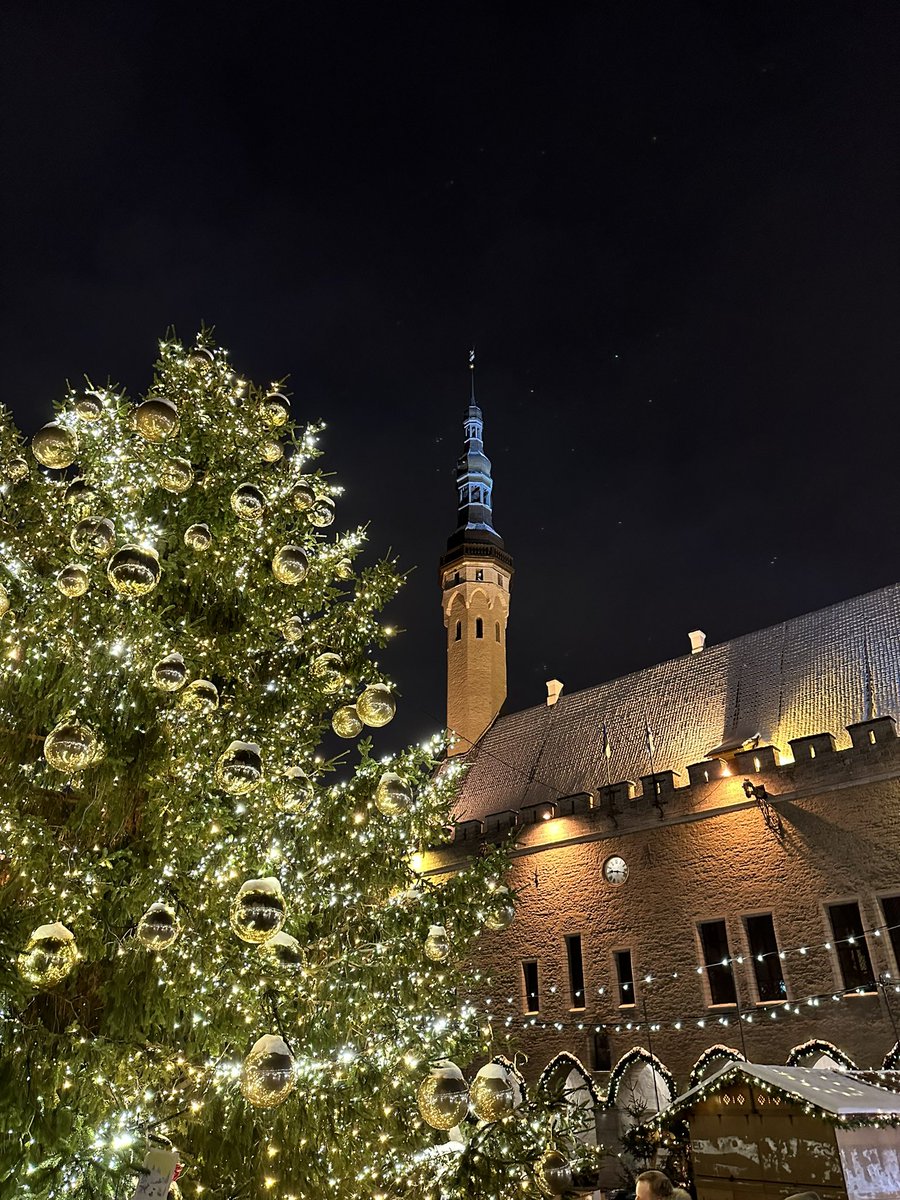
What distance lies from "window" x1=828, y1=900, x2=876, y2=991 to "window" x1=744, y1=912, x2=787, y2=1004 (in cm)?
115

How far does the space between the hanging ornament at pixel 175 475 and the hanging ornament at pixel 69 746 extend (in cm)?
163

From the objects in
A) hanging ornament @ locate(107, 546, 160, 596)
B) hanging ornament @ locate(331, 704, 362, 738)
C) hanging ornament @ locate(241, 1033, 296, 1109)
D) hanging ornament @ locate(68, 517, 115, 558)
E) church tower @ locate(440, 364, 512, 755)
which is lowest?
hanging ornament @ locate(241, 1033, 296, 1109)

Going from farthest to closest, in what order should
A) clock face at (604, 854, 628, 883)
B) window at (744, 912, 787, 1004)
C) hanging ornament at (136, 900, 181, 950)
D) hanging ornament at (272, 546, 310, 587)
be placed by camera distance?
clock face at (604, 854, 628, 883), window at (744, 912, 787, 1004), hanging ornament at (272, 546, 310, 587), hanging ornament at (136, 900, 181, 950)

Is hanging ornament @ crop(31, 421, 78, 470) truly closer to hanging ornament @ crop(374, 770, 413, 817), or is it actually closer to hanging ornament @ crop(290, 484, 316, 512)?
hanging ornament @ crop(290, 484, 316, 512)

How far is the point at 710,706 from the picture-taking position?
793 inches

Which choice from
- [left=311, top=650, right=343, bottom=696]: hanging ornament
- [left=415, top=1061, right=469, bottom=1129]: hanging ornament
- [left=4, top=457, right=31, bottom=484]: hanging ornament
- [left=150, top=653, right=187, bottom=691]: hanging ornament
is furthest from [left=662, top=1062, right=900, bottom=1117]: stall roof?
[left=4, top=457, right=31, bottom=484]: hanging ornament

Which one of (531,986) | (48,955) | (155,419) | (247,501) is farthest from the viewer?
(531,986)

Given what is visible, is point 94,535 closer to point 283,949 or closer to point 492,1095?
point 283,949

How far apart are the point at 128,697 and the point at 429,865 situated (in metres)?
19.3

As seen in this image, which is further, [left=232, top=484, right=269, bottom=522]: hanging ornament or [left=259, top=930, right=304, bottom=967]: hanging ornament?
[left=232, top=484, right=269, bottom=522]: hanging ornament

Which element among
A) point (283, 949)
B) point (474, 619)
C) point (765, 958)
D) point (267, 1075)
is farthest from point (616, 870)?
point (267, 1075)

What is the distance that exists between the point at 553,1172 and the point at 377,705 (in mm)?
3047

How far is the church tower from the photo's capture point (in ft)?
89.7

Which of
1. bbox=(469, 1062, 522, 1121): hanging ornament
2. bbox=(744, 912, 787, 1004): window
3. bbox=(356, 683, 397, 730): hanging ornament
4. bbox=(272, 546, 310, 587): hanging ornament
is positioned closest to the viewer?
bbox=(469, 1062, 522, 1121): hanging ornament
